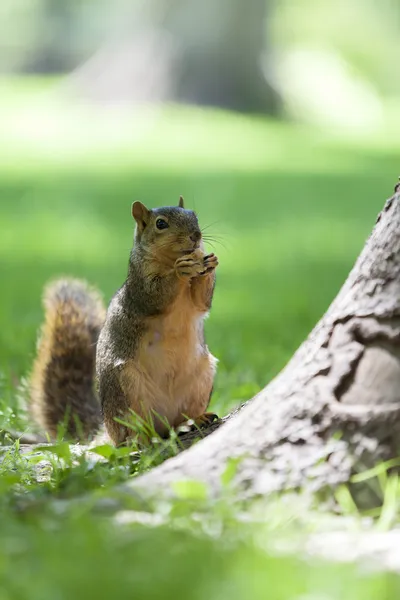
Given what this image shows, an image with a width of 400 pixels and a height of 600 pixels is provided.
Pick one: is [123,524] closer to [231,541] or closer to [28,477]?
[231,541]

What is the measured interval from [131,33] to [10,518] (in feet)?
51.7

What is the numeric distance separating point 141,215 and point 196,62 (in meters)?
13.6

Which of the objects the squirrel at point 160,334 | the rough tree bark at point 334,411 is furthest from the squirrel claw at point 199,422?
the rough tree bark at point 334,411

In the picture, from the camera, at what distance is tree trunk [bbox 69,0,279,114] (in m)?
16.6

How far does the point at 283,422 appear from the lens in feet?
7.91

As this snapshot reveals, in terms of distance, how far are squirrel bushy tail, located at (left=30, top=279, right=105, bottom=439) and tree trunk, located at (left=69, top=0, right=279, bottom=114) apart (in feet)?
42.3

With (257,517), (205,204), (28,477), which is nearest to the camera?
(257,517)

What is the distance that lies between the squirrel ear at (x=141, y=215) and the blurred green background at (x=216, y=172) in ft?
0.84

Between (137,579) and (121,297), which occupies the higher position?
(121,297)

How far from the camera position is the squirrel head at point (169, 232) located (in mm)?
3201

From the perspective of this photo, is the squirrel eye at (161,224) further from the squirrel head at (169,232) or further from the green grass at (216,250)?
the green grass at (216,250)

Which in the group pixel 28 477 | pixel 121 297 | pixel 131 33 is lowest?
pixel 28 477

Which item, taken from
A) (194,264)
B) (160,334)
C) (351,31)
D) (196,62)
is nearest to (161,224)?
(194,264)

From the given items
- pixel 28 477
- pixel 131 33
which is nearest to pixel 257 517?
pixel 28 477
